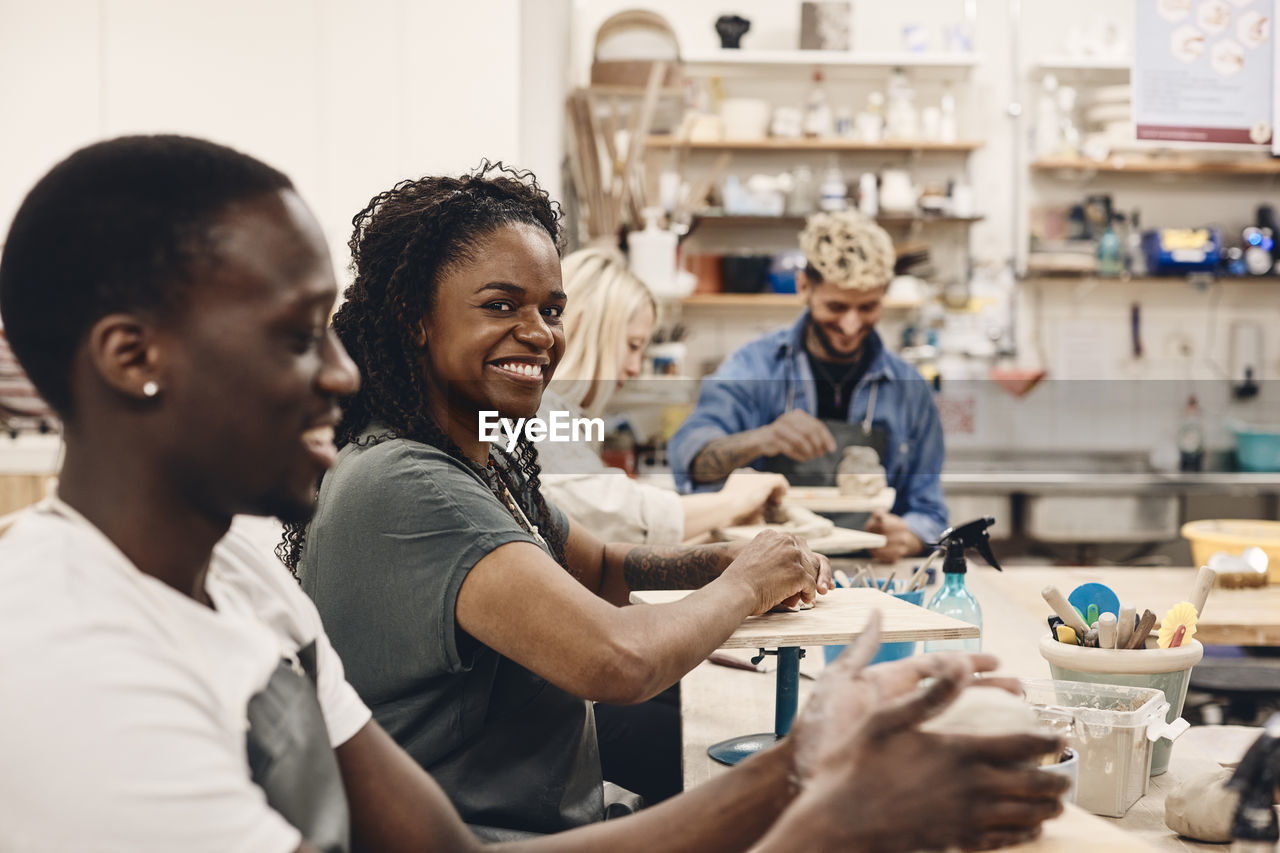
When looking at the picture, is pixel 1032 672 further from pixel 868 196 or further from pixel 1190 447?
pixel 1190 447

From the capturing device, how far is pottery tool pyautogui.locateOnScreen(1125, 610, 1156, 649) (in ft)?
4.78

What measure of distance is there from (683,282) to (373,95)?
172 cm

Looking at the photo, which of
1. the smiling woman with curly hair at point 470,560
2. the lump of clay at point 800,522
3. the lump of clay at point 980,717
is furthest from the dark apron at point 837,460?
the lump of clay at point 980,717

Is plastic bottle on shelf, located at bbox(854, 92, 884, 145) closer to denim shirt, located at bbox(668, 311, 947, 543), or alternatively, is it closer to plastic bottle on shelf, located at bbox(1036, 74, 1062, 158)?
plastic bottle on shelf, located at bbox(1036, 74, 1062, 158)

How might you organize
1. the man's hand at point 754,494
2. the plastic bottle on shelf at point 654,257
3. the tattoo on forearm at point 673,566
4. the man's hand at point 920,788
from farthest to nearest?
1. the plastic bottle on shelf at point 654,257
2. the man's hand at point 754,494
3. the tattoo on forearm at point 673,566
4. the man's hand at point 920,788

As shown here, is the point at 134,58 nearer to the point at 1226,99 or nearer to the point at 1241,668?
the point at 1226,99

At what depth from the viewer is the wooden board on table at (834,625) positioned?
1.42 meters

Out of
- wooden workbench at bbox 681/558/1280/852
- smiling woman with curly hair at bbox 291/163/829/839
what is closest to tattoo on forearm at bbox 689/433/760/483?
wooden workbench at bbox 681/558/1280/852

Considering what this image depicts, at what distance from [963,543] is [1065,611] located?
0.42 m

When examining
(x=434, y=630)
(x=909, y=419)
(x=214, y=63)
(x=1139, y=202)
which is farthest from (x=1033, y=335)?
(x=434, y=630)

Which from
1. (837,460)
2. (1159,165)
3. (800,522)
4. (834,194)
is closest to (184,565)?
(800,522)

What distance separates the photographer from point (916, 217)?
5852 mm

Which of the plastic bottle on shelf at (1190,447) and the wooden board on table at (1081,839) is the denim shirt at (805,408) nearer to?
the wooden board on table at (1081,839)

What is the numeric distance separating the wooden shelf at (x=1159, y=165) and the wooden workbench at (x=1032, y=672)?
141 inches
